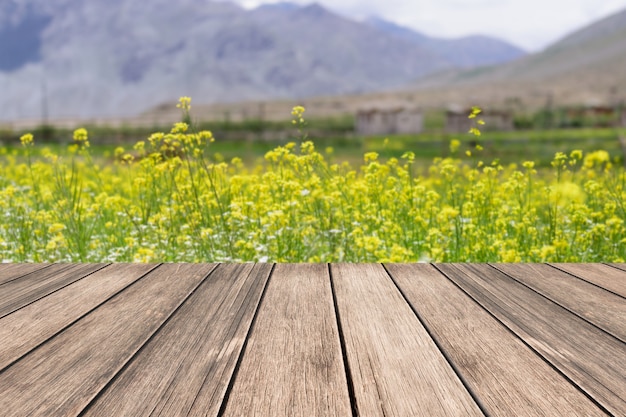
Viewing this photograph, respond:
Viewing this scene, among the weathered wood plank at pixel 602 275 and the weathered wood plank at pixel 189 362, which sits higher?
the weathered wood plank at pixel 189 362

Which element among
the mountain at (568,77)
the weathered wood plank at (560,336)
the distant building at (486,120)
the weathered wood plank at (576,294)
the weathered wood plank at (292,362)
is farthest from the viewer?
the mountain at (568,77)

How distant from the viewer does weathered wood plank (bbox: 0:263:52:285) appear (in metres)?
2.47

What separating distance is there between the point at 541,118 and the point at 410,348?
42.9 metres

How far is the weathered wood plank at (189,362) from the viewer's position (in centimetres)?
138

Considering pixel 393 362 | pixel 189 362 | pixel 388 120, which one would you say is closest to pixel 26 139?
pixel 189 362

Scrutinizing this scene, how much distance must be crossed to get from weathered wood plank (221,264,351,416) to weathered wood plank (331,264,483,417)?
0.17 feet

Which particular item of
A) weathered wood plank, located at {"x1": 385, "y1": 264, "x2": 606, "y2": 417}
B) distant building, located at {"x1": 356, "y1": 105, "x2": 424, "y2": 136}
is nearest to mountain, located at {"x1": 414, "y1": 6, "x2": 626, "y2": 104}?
distant building, located at {"x1": 356, "y1": 105, "x2": 424, "y2": 136}

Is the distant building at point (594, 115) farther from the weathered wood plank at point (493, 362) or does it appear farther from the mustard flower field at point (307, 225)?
the weathered wood plank at point (493, 362)

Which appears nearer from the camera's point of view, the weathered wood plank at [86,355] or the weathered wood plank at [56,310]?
the weathered wood plank at [86,355]

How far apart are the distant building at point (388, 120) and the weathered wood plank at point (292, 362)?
3996 centimetres

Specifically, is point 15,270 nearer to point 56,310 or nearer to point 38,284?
point 38,284

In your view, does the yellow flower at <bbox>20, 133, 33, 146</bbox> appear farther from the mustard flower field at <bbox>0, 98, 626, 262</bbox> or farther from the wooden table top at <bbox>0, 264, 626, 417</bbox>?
the wooden table top at <bbox>0, 264, 626, 417</bbox>

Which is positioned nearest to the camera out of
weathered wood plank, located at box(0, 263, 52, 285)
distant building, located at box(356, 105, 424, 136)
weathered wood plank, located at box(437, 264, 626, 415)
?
weathered wood plank, located at box(437, 264, 626, 415)

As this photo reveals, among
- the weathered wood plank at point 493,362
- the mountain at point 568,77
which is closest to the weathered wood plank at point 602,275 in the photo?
the weathered wood plank at point 493,362
